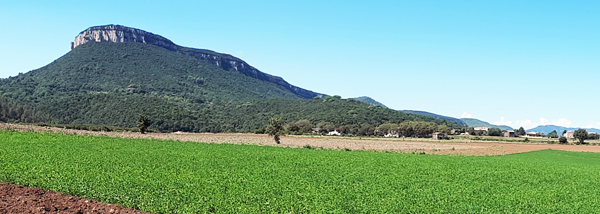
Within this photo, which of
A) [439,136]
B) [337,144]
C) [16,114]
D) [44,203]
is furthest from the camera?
[439,136]

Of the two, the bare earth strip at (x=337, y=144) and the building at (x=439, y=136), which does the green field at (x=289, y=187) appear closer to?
the bare earth strip at (x=337, y=144)

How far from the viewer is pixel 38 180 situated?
19.0 meters

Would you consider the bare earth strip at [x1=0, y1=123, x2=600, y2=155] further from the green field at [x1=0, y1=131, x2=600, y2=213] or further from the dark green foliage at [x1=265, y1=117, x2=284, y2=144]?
the green field at [x1=0, y1=131, x2=600, y2=213]

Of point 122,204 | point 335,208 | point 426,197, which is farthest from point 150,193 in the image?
point 426,197

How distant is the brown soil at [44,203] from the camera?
47.9 feet

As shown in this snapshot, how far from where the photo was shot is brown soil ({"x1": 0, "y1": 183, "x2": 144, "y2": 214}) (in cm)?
1459

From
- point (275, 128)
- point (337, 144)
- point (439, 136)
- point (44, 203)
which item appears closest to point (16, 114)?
point (275, 128)

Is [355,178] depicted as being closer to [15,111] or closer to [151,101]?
[15,111]

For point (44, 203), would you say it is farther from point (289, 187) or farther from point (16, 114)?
point (16, 114)

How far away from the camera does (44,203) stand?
15.5 meters

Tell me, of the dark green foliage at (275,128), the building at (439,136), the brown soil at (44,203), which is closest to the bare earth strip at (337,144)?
the dark green foliage at (275,128)

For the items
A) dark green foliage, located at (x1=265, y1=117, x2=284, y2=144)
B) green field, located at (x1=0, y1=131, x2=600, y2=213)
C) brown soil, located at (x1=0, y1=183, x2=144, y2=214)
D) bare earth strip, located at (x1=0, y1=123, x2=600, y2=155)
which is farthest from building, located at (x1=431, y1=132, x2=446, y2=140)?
brown soil, located at (x1=0, y1=183, x2=144, y2=214)

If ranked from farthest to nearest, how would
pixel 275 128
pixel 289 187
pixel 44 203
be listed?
pixel 275 128, pixel 289 187, pixel 44 203

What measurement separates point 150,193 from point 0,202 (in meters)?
5.18
